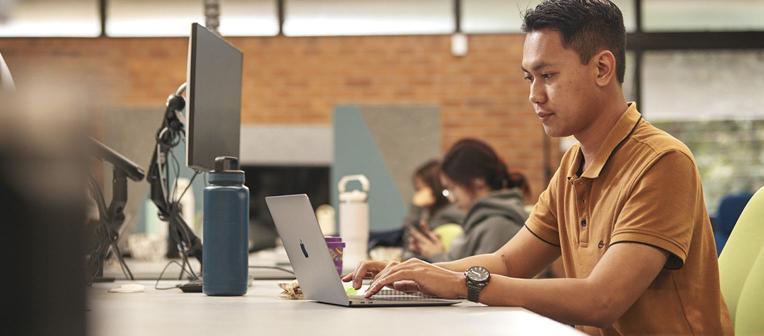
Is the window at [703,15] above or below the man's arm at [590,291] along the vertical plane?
above

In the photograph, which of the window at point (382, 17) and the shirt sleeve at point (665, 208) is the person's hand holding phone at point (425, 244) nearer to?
the shirt sleeve at point (665, 208)

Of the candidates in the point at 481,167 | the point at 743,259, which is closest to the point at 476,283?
the point at 743,259

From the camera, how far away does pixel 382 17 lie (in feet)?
24.7

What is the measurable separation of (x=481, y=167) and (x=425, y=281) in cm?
238

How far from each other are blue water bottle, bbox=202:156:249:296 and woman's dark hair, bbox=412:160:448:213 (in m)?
3.87

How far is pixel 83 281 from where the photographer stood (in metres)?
0.45

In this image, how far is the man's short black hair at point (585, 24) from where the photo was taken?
6.01 feet

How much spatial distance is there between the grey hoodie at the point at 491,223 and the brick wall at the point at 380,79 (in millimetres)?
3865

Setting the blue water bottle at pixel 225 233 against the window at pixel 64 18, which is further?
the window at pixel 64 18

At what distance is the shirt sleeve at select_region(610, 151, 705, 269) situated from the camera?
5.26ft

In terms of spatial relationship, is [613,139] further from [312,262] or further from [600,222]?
[312,262]

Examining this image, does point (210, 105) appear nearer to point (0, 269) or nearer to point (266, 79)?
point (0, 269)

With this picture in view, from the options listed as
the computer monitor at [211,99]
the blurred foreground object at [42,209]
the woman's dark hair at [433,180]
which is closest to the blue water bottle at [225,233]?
the computer monitor at [211,99]

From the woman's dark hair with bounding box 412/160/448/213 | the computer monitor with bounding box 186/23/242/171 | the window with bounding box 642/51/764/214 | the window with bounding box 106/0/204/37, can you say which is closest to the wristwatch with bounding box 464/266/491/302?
the computer monitor with bounding box 186/23/242/171
